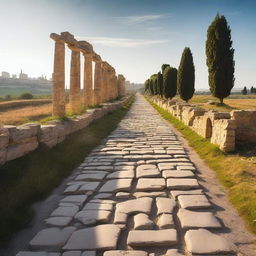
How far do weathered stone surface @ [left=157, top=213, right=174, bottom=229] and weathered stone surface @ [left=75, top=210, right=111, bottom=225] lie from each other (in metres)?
0.86

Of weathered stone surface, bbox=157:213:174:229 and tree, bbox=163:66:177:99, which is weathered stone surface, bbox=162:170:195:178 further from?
tree, bbox=163:66:177:99

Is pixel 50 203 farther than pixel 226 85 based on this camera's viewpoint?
No

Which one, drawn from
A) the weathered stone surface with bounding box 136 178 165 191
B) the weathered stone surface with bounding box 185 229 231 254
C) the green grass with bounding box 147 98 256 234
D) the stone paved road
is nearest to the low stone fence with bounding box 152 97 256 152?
the green grass with bounding box 147 98 256 234

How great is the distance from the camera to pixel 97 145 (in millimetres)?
11656

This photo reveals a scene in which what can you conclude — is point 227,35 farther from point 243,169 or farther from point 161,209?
point 161,209

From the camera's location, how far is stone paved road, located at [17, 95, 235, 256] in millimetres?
4168

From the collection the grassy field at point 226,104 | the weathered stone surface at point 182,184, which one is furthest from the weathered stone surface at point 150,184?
the grassy field at point 226,104

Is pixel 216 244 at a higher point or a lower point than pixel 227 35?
lower

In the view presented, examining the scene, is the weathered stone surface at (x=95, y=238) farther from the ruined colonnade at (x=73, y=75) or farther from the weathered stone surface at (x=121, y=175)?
the ruined colonnade at (x=73, y=75)

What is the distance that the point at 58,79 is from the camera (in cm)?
1505

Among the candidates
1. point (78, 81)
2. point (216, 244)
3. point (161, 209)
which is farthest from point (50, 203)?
point (78, 81)

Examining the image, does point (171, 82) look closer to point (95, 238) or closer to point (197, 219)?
point (197, 219)

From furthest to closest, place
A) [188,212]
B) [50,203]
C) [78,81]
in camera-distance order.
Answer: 1. [78,81]
2. [50,203]
3. [188,212]

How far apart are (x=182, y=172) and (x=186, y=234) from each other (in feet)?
10.6
